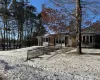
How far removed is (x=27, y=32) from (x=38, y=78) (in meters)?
61.5

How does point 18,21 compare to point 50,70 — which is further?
point 18,21

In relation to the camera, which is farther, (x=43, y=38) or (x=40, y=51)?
(x=43, y=38)

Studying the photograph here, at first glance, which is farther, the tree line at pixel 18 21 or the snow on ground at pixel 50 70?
the tree line at pixel 18 21

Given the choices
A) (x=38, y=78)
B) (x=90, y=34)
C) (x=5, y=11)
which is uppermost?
(x=5, y=11)

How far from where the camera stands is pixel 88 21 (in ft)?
75.4

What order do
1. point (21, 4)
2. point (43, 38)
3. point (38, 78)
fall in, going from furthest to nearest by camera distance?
point (21, 4), point (43, 38), point (38, 78)

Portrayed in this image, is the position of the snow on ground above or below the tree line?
below

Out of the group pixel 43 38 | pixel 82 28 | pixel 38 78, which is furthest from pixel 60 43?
pixel 38 78

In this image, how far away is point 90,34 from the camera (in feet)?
132

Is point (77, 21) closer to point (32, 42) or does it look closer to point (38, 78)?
point (38, 78)

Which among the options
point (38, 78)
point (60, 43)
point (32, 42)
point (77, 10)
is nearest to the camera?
point (38, 78)

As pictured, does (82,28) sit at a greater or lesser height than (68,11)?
lesser

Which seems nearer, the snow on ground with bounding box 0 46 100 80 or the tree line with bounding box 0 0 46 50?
the snow on ground with bounding box 0 46 100 80

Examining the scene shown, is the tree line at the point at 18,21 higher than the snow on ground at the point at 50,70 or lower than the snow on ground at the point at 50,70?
higher
